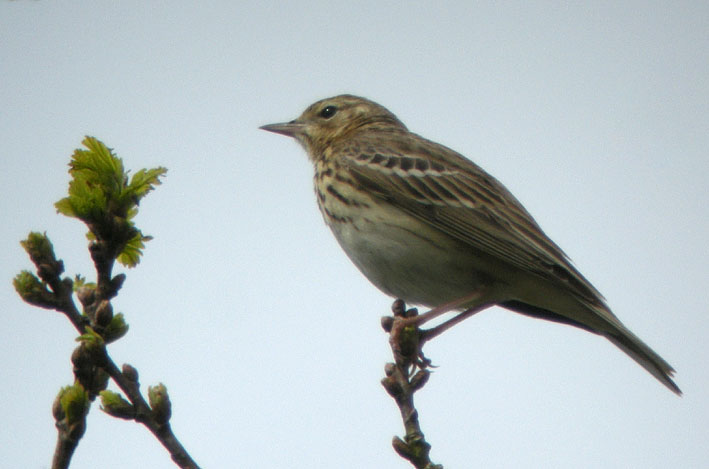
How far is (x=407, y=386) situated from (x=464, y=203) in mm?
3862

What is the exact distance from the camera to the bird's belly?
666cm

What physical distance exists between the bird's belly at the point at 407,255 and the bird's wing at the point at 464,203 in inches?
5.4

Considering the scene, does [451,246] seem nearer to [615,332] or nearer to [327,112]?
[615,332]

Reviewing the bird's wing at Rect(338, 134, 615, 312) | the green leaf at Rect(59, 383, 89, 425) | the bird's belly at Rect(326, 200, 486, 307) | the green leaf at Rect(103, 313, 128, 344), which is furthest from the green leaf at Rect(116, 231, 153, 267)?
the bird's wing at Rect(338, 134, 615, 312)

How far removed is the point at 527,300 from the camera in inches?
276

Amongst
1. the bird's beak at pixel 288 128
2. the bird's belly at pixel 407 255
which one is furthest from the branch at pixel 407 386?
the bird's beak at pixel 288 128

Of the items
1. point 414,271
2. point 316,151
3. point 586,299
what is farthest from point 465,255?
point 316,151

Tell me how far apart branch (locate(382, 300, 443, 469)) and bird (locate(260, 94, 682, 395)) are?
2.15m

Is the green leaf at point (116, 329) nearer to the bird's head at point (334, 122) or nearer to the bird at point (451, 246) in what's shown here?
the bird at point (451, 246)

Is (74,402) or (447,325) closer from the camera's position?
(74,402)

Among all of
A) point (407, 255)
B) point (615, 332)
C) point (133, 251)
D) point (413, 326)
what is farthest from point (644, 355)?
point (133, 251)

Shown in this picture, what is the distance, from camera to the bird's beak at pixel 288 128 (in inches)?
365

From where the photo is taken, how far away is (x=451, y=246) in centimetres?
677

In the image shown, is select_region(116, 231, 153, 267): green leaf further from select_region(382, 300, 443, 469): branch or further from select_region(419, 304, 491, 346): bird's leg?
select_region(419, 304, 491, 346): bird's leg
